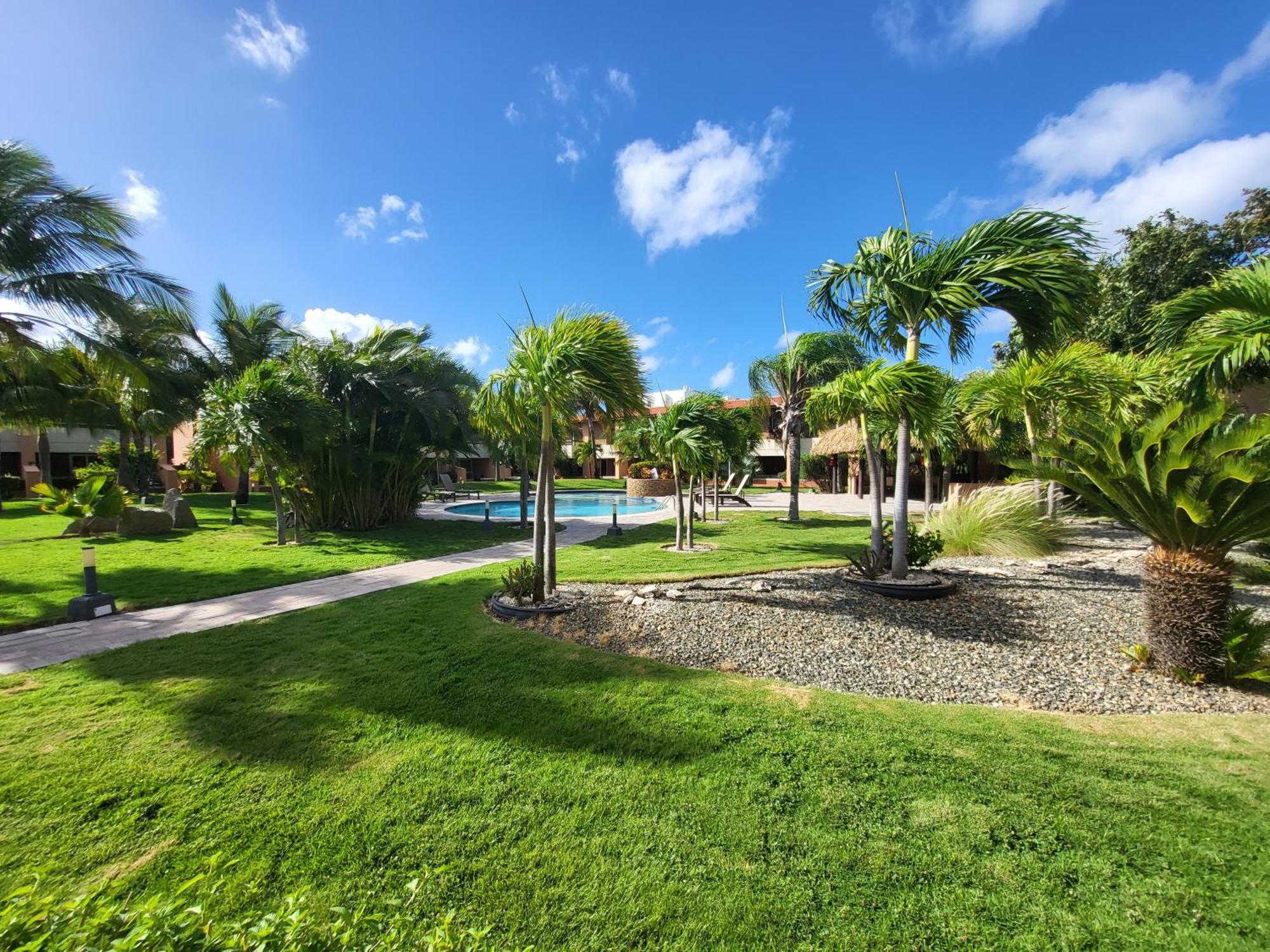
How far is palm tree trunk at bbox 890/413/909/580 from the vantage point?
22.0 ft

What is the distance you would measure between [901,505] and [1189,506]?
2.60 m

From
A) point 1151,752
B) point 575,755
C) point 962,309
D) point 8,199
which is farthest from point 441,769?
point 8,199

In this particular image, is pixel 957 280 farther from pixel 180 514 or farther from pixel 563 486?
pixel 563 486

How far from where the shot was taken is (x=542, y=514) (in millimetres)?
6520

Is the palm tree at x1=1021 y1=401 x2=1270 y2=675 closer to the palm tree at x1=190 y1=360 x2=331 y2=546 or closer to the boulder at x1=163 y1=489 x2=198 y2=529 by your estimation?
the palm tree at x1=190 y1=360 x2=331 y2=546

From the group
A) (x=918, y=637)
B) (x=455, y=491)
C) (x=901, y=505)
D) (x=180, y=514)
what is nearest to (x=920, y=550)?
(x=901, y=505)

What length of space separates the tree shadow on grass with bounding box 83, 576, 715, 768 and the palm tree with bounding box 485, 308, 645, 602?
5.77 feet

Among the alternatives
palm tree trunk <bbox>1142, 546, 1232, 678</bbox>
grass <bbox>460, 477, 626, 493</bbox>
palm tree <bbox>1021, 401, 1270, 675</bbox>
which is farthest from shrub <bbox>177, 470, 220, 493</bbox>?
palm tree trunk <bbox>1142, 546, 1232, 678</bbox>

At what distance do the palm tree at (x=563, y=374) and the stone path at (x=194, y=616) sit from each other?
3.40m

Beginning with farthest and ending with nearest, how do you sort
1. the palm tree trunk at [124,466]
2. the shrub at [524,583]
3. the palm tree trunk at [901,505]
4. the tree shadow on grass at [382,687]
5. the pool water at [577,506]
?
the pool water at [577,506] < the palm tree trunk at [124,466] < the palm tree trunk at [901,505] < the shrub at [524,583] < the tree shadow on grass at [382,687]

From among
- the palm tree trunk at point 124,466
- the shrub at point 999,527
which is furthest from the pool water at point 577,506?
the shrub at point 999,527

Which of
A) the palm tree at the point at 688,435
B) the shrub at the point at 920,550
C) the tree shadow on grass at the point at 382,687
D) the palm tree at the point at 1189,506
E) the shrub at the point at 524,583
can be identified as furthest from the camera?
the palm tree at the point at 688,435

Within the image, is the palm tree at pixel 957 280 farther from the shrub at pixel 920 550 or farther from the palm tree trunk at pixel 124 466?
the palm tree trunk at pixel 124 466

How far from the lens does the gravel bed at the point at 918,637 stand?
4316 mm
